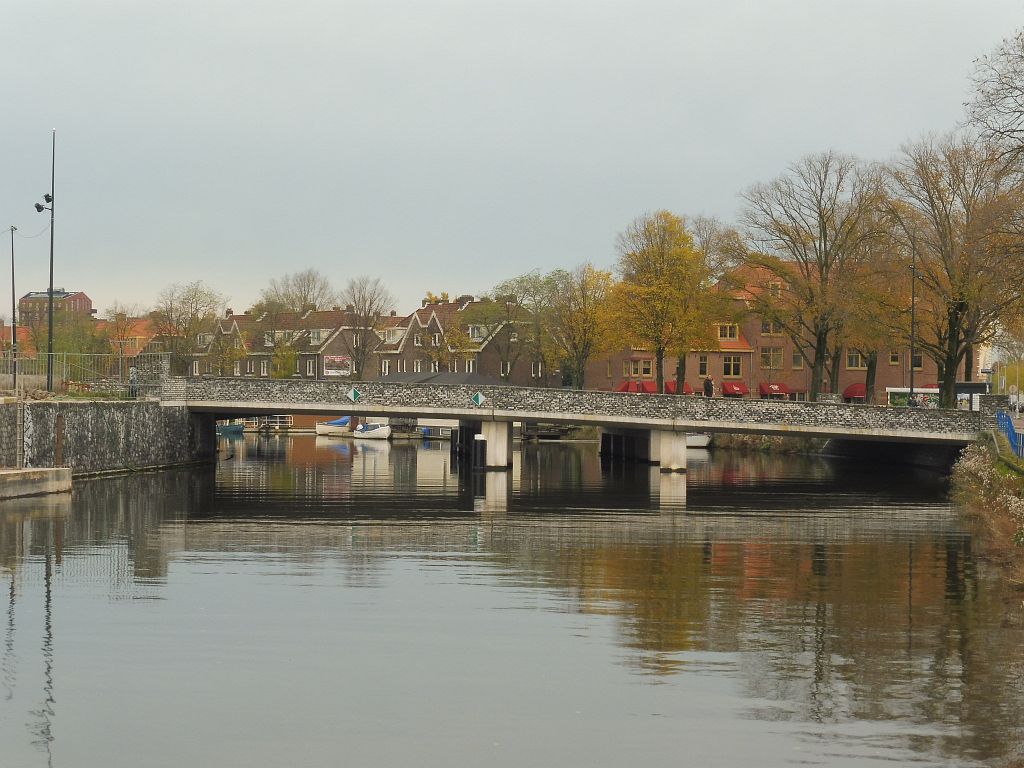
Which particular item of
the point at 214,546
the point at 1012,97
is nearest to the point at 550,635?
the point at 214,546

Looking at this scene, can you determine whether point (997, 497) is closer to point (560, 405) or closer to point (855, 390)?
point (560, 405)

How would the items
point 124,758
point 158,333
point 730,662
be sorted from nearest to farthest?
1. point 124,758
2. point 730,662
3. point 158,333

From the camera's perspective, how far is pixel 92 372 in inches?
2451

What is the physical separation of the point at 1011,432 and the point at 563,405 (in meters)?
20.7

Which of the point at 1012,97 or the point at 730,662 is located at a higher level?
the point at 1012,97

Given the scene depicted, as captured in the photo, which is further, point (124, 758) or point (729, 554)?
point (729, 554)

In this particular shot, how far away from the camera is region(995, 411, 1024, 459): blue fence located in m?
41.4

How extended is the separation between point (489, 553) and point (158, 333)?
91.2 metres

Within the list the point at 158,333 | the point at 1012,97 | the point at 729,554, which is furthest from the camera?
the point at 158,333

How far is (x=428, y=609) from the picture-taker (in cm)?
2192

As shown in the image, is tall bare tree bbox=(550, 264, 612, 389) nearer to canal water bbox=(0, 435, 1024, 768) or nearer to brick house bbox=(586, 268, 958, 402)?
brick house bbox=(586, 268, 958, 402)

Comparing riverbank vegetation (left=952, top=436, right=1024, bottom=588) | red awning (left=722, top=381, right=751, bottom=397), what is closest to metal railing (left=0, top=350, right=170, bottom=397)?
riverbank vegetation (left=952, top=436, right=1024, bottom=588)

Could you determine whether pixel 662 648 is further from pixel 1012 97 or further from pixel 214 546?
pixel 1012 97

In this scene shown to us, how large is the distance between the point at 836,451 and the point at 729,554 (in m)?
54.3
